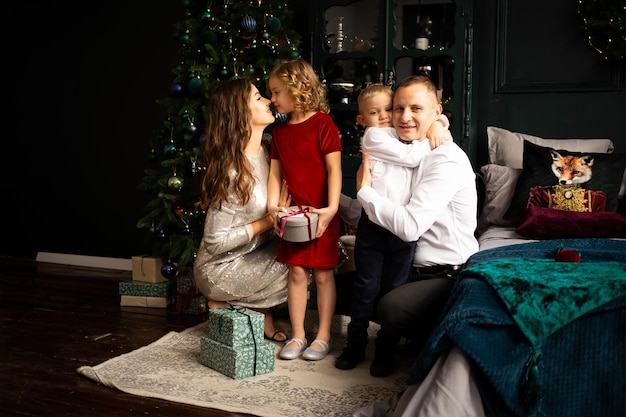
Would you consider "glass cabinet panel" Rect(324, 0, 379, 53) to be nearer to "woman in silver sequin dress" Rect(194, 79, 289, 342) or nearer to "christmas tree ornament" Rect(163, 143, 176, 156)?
"christmas tree ornament" Rect(163, 143, 176, 156)

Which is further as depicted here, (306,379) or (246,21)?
(246,21)

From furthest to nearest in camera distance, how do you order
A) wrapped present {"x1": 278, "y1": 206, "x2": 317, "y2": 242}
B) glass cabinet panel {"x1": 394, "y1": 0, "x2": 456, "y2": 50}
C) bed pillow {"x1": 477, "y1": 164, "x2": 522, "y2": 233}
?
glass cabinet panel {"x1": 394, "y1": 0, "x2": 456, "y2": 50}
bed pillow {"x1": 477, "y1": 164, "x2": 522, "y2": 233}
wrapped present {"x1": 278, "y1": 206, "x2": 317, "y2": 242}

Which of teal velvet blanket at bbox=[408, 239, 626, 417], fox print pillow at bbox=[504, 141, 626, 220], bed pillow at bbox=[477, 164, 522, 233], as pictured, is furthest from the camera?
bed pillow at bbox=[477, 164, 522, 233]

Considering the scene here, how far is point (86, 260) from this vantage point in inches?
220

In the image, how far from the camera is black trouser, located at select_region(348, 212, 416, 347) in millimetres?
2787

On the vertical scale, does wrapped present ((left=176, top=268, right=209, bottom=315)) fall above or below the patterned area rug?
above

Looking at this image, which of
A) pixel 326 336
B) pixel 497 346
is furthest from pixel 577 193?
pixel 497 346

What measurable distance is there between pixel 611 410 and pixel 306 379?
3.91 ft

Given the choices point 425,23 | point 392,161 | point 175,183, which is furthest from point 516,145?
point 175,183

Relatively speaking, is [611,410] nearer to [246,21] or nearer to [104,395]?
[104,395]

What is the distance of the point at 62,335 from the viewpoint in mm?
3564

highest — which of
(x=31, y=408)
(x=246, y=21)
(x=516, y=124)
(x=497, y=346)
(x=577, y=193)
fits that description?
(x=246, y=21)

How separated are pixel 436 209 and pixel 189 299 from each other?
1876 mm

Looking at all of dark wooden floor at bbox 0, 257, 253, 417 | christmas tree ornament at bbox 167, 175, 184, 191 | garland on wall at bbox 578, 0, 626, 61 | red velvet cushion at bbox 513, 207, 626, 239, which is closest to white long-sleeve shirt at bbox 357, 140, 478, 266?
red velvet cushion at bbox 513, 207, 626, 239
